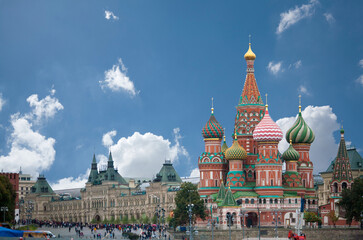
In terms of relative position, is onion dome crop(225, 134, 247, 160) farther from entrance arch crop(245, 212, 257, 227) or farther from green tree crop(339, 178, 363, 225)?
green tree crop(339, 178, 363, 225)

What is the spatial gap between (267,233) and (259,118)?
21113 millimetres

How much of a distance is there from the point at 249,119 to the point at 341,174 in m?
16.5

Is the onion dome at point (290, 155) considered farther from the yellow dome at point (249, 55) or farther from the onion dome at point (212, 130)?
the yellow dome at point (249, 55)

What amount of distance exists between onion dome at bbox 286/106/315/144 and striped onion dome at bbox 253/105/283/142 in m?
7.82

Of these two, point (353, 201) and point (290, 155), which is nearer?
point (353, 201)

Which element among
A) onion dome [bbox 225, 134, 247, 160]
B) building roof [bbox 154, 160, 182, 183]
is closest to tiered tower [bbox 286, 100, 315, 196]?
onion dome [bbox 225, 134, 247, 160]

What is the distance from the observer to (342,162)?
121m

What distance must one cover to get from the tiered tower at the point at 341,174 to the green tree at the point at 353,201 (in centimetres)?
777

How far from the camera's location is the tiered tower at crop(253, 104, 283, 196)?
11931cm

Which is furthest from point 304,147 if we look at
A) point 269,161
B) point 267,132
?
point 269,161

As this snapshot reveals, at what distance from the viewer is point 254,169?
125m

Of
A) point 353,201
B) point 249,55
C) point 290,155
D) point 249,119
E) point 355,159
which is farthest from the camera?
point 355,159

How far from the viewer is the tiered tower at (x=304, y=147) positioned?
127000 millimetres

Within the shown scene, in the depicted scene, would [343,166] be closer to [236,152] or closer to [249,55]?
[236,152]
